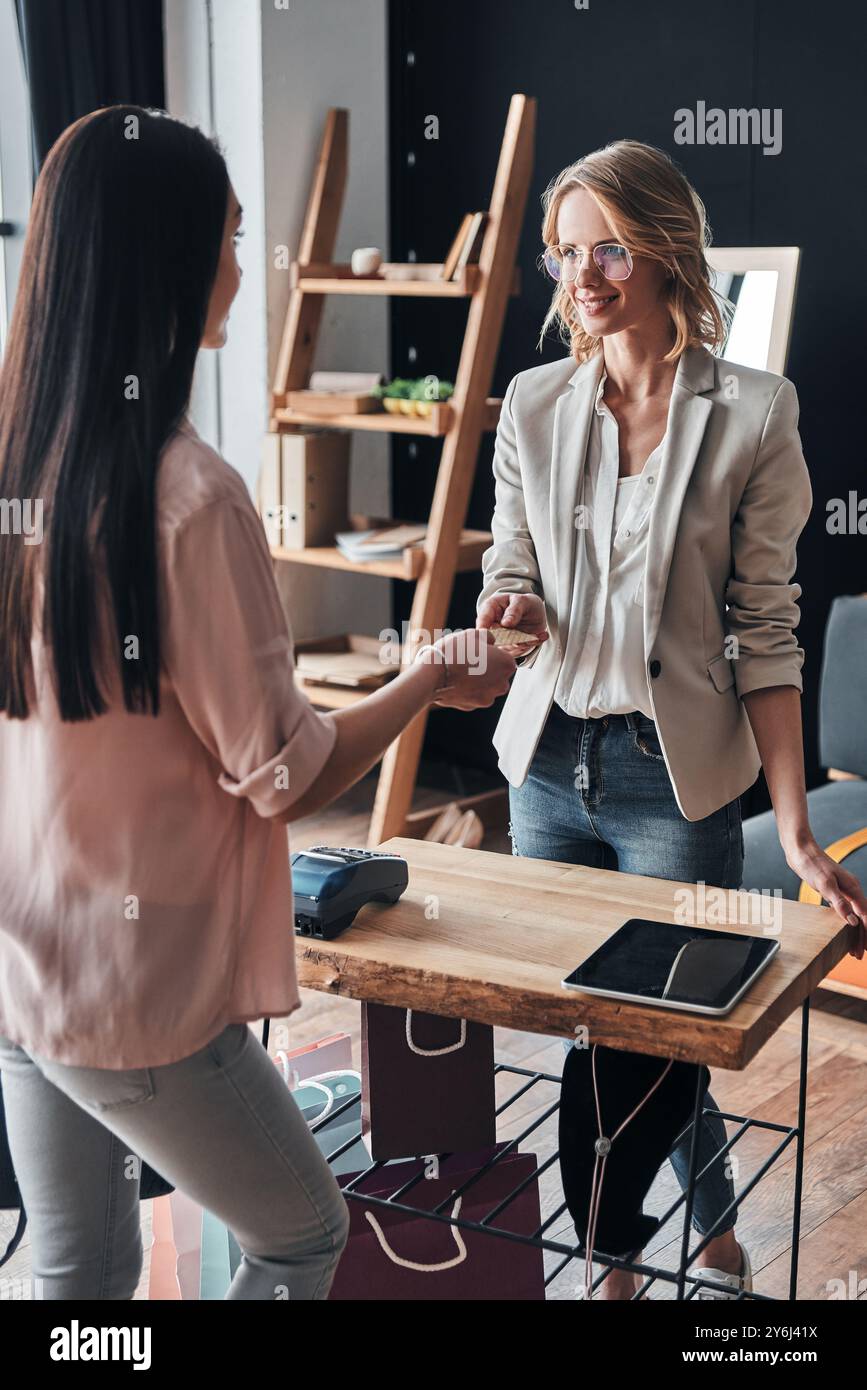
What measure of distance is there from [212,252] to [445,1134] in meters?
1.15

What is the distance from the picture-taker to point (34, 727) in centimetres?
119

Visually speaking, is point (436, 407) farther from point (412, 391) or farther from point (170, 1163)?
point (170, 1163)

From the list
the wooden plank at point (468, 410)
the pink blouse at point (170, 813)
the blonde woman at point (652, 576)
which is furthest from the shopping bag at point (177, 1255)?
the wooden plank at point (468, 410)

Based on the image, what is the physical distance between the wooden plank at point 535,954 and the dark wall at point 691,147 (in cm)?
236

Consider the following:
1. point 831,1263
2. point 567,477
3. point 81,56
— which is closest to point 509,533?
point 567,477

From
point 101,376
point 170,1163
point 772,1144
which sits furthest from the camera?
point 772,1144

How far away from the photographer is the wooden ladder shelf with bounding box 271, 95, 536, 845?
3936mm

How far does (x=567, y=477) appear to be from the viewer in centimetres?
198

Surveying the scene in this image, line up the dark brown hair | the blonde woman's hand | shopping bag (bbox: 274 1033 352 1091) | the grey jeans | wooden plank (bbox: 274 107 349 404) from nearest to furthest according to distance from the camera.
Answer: the dark brown hair, the grey jeans, the blonde woman's hand, shopping bag (bbox: 274 1033 352 1091), wooden plank (bbox: 274 107 349 404)

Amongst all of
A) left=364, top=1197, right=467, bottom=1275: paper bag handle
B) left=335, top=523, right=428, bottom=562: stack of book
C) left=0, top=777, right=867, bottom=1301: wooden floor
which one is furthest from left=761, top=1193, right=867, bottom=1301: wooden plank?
left=335, top=523, right=428, bottom=562: stack of book

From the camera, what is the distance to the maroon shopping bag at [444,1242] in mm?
1807

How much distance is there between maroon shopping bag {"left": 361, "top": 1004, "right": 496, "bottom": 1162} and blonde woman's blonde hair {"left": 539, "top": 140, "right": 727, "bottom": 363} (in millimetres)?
869

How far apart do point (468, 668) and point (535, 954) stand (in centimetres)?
36

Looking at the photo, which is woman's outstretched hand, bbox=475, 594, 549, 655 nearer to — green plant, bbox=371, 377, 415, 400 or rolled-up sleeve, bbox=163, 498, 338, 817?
rolled-up sleeve, bbox=163, 498, 338, 817
